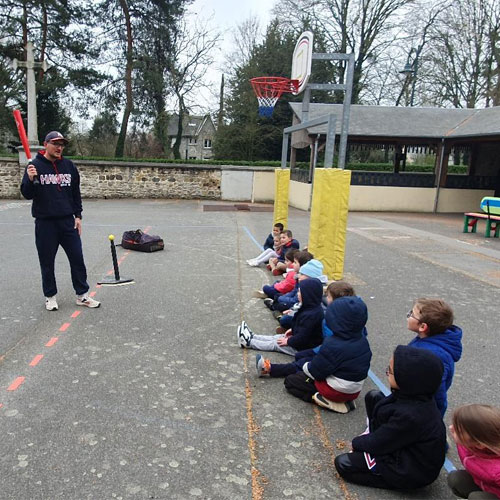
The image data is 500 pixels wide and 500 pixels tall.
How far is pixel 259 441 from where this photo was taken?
2920 mm

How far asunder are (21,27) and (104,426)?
2759 cm

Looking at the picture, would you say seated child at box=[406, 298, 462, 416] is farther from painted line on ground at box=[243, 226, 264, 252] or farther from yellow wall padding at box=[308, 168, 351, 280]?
painted line on ground at box=[243, 226, 264, 252]

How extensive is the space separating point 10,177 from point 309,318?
20.6m

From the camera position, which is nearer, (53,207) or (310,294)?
(310,294)

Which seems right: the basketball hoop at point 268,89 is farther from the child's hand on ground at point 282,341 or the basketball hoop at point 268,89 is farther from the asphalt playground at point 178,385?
the child's hand on ground at point 282,341

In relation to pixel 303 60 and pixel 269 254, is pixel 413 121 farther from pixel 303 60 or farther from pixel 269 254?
pixel 269 254

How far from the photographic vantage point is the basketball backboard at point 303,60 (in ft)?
26.5

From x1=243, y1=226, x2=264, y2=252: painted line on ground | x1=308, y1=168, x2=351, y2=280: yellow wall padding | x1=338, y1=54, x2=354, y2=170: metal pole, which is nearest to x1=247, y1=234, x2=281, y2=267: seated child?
x1=308, y1=168, x2=351, y2=280: yellow wall padding

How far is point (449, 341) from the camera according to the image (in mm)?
2865

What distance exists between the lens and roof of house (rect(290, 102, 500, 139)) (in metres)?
18.6

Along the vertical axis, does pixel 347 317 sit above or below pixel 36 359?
above

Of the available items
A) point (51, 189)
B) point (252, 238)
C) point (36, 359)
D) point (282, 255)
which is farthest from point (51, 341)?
point (252, 238)

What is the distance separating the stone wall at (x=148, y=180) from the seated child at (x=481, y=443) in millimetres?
20556

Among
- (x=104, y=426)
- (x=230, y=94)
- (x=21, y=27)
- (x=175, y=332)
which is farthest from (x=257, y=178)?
(x=104, y=426)
